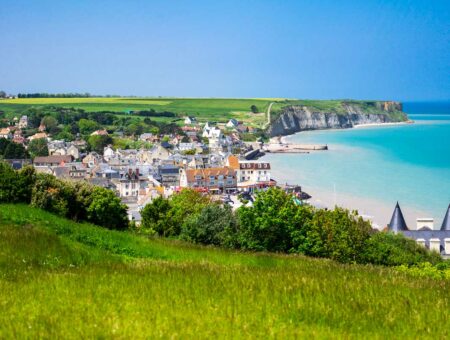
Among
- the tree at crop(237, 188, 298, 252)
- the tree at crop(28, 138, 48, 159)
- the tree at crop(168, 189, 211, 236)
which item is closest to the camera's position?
the tree at crop(237, 188, 298, 252)

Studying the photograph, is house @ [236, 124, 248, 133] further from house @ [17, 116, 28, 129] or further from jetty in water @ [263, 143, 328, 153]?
house @ [17, 116, 28, 129]

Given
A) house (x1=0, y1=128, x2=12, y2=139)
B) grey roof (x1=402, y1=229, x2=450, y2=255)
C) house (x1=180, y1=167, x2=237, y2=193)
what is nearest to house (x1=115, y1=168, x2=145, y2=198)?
house (x1=180, y1=167, x2=237, y2=193)

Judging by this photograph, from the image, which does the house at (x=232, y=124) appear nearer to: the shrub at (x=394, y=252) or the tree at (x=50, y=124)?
the tree at (x=50, y=124)

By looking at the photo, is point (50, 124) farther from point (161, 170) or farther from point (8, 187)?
point (8, 187)

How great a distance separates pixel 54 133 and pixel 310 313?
15800 centimetres

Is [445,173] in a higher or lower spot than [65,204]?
lower

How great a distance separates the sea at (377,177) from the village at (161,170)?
5082 mm

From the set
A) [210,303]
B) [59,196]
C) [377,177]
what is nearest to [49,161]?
[377,177]

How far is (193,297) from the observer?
677 cm

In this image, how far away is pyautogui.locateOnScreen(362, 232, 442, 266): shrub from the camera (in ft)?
94.4

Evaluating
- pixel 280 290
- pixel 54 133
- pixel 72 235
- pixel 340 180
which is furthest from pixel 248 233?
pixel 54 133

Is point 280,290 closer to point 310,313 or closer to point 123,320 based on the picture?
point 310,313

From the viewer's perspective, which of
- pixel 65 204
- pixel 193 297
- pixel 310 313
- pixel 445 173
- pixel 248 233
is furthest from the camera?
pixel 445 173

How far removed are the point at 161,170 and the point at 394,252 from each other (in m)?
62.9
